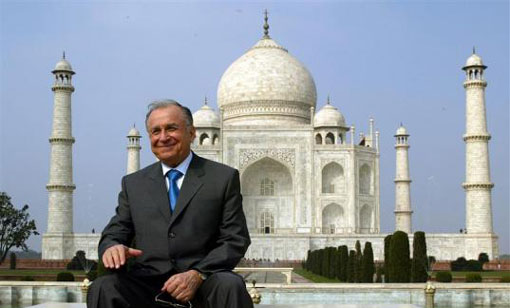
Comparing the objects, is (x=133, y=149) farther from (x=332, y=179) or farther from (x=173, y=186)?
(x=173, y=186)

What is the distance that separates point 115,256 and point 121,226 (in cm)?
25

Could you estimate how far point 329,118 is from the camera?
26234 mm

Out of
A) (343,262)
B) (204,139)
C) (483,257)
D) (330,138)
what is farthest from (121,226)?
(204,139)

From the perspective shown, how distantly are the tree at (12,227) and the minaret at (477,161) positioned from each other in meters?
13.3

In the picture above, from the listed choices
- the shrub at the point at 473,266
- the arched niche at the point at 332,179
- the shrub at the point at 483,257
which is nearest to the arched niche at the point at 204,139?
the arched niche at the point at 332,179

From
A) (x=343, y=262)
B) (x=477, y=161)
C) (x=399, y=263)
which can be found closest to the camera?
(x=399, y=263)

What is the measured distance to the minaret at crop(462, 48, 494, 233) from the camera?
70.9ft

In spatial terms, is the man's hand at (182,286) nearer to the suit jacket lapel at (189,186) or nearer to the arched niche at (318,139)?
the suit jacket lapel at (189,186)

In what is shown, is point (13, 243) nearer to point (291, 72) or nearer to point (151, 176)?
point (291, 72)

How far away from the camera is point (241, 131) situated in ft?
82.0

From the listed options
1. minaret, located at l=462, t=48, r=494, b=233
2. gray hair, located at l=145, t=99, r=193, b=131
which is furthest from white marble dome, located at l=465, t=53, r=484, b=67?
gray hair, located at l=145, t=99, r=193, b=131

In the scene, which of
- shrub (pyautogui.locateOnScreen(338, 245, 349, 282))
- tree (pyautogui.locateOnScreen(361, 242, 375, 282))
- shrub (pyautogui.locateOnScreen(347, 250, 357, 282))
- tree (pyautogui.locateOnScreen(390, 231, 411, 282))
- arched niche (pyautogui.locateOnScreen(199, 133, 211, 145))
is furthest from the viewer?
arched niche (pyautogui.locateOnScreen(199, 133, 211, 145))

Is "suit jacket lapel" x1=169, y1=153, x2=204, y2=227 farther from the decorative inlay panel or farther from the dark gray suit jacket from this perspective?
the decorative inlay panel

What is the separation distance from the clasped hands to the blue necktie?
23 cm
